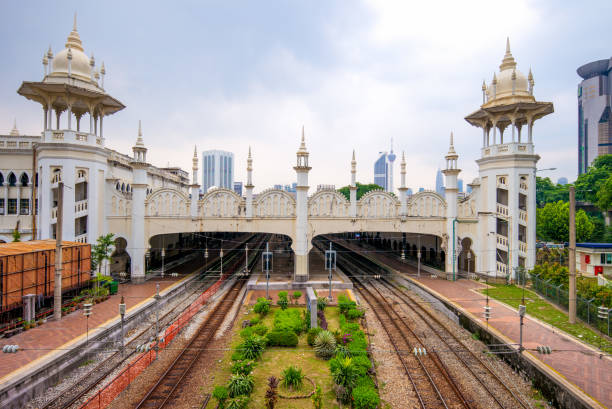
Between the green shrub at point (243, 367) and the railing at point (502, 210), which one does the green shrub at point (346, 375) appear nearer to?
the green shrub at point (243, 367)

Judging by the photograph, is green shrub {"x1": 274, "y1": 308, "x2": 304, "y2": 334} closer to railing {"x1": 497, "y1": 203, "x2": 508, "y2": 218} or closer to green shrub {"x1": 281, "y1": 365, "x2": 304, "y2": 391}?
green shrub {"x1": 281, "y1": 365, "x2": 304, "y2": 391}

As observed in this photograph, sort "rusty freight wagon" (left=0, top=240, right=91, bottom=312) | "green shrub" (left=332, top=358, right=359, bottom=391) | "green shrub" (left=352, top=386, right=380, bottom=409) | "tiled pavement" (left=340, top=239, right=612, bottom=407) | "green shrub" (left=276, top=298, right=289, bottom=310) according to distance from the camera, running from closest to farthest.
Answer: "green shrub" (left=352, top=386, right=380, bottom=409), "tiled pavement" (left=340, top=239, right=612, bottom=407), "green shrub" (left=332, top=358, right=359, bottom=391), "rusty freight wagon" (left=0, top=240, right=91, bottom=312), "green shrub" (left=276, top=298, right=289, bottom=310)

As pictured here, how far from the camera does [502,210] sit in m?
29.3

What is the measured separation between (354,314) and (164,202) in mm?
18363

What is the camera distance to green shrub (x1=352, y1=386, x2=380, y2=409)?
37.0ft

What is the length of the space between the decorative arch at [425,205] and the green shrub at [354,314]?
12.4 metres

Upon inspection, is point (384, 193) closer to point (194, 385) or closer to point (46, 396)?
point (194, 385)

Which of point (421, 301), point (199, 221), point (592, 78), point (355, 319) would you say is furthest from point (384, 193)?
point (592, 78)

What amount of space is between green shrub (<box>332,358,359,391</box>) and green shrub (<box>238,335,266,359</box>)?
4.17 meters

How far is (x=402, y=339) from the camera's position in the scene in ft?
58.7

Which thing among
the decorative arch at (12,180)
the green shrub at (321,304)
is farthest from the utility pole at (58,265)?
the green shrub at (321,304)

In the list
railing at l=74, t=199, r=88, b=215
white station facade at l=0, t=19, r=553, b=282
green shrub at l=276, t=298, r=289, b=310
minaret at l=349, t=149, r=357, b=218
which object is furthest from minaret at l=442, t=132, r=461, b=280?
railing at l=74, t=199, r=88, b=215

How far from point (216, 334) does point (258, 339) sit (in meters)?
3.90

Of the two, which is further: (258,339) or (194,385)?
(258,339)
